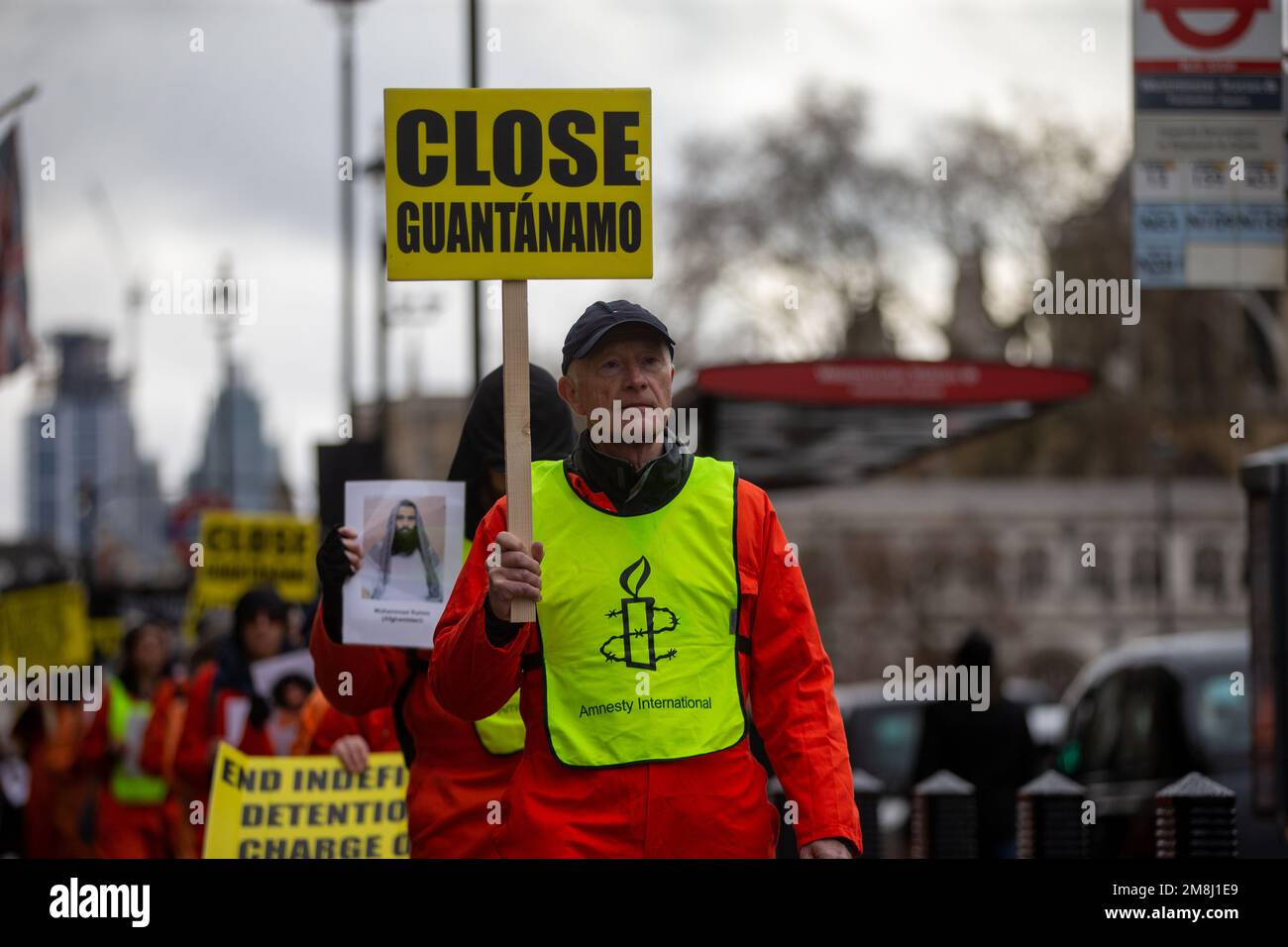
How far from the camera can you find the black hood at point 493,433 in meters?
5.36

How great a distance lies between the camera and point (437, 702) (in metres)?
5.06

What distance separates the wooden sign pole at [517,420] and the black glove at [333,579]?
3.37 ft

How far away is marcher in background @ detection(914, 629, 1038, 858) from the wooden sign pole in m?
7.88

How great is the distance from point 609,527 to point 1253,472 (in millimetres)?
6367

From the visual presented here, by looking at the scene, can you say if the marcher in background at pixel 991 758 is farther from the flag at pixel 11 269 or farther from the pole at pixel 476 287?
the flag at pixel 11 269

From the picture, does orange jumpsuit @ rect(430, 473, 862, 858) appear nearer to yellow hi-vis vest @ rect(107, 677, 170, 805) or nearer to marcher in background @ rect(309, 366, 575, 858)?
marcher in background @ rect(309, 366, 575, 858)

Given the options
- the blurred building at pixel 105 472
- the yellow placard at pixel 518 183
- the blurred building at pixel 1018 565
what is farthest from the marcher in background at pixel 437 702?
the blurred building at pixel 1018 565

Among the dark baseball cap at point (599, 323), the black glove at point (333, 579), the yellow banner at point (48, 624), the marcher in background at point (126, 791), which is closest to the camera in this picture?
the dark baseball cap at point (599, 323)

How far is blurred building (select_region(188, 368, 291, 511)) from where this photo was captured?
45.6m

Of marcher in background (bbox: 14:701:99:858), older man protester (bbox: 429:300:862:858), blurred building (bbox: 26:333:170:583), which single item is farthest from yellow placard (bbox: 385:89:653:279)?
blurred building (bbox: 26:333:170:583)
